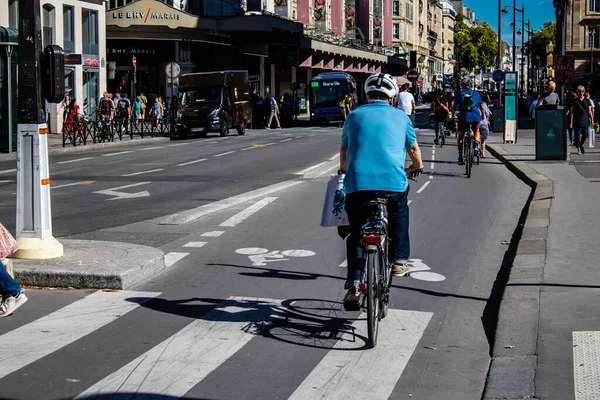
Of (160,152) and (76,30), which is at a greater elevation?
(76,30)

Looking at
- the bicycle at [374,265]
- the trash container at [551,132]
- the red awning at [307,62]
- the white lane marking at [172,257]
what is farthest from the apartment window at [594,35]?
the bicycle at [374,265]

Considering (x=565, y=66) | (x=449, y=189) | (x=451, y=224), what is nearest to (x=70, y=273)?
(x=451, y=224)

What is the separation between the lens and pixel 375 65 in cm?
9400

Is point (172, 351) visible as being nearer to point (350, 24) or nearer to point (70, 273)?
point (70, 273)

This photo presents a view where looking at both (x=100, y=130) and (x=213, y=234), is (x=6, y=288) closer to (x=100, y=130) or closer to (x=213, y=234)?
(x=213, y=234)

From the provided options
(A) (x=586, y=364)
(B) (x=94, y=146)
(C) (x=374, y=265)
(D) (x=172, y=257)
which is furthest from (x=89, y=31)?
(A) (x=586, y=364)

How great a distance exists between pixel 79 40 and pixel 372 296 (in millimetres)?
39341

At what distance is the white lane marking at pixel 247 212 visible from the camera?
12.6m

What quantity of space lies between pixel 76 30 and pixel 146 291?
121ft

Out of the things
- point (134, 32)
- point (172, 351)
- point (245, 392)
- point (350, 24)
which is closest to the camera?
point (245, 392)

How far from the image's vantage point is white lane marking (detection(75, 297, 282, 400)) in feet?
17.8

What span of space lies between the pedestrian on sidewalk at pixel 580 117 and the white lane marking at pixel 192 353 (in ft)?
60.9

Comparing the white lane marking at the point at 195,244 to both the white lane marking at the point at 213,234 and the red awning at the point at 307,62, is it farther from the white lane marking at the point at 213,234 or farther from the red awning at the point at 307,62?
the red awning at the point at 307,62

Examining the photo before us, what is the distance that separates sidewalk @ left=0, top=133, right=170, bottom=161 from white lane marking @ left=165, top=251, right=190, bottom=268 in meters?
18.2
